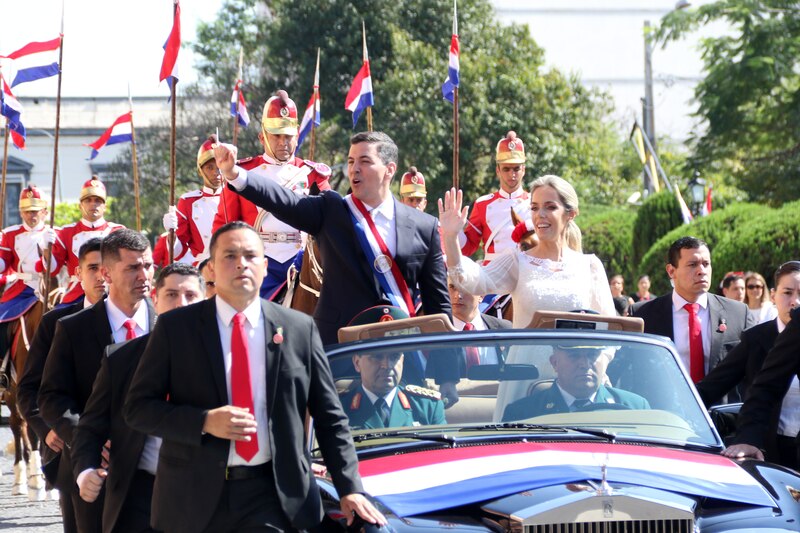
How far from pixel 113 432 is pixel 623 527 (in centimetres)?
218

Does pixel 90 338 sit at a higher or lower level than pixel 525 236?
lower

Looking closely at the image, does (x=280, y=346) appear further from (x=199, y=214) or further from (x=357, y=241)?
(x=199, y=214)

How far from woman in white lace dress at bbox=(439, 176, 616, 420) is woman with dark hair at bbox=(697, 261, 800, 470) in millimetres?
834

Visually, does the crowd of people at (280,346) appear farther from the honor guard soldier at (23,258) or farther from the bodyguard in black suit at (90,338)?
the honor guard soldier at (23,258)

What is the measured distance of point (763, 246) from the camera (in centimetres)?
1928

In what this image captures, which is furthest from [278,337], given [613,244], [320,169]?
[613,244]

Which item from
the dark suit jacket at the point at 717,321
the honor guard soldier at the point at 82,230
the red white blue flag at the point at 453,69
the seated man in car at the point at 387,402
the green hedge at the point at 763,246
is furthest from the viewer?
the green hedge at the point at 763,246

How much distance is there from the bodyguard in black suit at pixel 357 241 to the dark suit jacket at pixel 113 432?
1894mm

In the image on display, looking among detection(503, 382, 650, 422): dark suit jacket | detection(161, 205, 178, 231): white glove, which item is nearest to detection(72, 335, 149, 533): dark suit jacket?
detection(503, 382, 650, 422): dark suit jacket

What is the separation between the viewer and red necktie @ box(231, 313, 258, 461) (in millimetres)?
5051

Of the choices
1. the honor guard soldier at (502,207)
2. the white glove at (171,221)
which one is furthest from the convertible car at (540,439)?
the honor guard soldier at (502,207)

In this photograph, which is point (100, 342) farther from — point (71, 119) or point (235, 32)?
point (71, 119)

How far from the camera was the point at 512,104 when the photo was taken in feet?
122

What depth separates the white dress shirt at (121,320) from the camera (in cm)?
674
